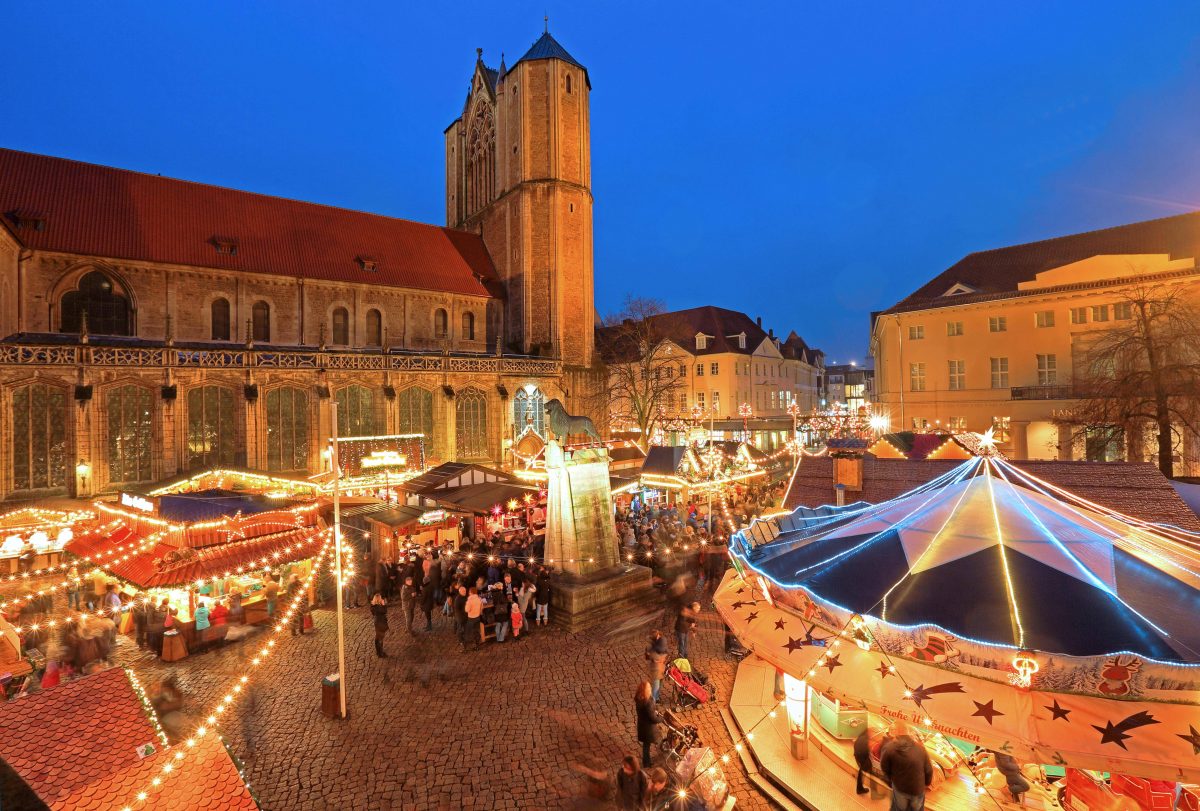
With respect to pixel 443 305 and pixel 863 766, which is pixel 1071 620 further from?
pixel 443 305

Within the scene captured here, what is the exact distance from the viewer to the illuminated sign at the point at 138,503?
13.1 meters

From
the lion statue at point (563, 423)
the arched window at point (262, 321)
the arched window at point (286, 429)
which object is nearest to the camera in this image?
the lion statue at point (563, 423)

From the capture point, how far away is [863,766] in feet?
21.2

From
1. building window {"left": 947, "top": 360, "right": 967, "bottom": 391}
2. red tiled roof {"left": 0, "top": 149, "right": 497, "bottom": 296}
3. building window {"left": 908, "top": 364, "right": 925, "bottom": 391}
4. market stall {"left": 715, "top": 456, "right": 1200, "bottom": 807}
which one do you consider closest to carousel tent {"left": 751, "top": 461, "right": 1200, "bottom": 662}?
market stall {"left": 715, "top": 456, "right": 1200, "bottom": 807}

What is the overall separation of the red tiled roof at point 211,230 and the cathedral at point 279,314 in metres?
0.11

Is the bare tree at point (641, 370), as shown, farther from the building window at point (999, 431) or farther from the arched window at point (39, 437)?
the arched window at point (39, 437)

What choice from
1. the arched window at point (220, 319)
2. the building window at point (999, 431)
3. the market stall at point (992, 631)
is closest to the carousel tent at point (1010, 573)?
the market stall at point (992, 631)

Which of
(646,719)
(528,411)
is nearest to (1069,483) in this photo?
(646,719)

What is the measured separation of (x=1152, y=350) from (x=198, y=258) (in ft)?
140

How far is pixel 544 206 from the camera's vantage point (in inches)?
1522

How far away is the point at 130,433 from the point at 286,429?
581cm

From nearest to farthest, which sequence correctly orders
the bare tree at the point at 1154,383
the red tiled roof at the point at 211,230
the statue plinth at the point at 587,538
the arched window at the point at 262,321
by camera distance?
the statue plinth at the point at 587,538
the bare tree at the point at 1154,383
the red tiled roof at the point at 211,230
the arched window at the point at 262,321

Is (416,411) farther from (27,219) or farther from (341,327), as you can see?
(27,219)

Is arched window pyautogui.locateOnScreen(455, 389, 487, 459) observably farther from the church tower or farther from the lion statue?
the lion statue
